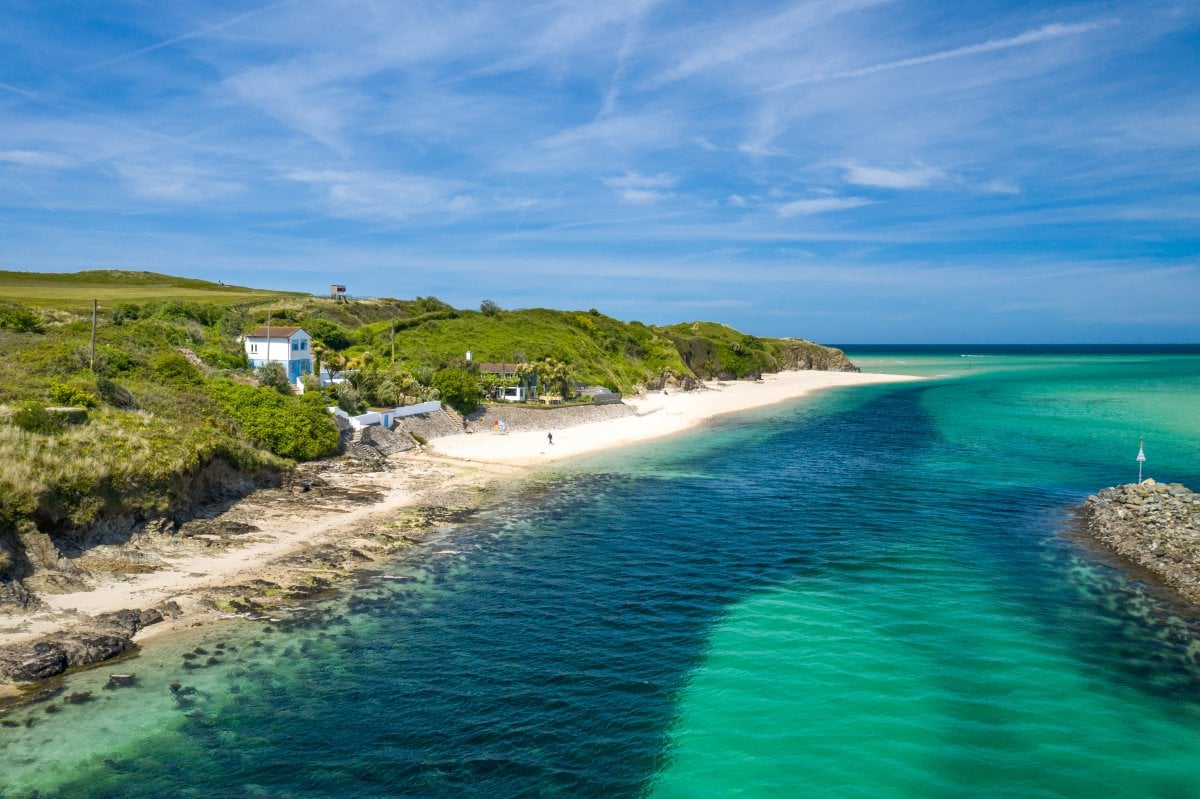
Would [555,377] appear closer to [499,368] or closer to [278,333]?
[499,368]

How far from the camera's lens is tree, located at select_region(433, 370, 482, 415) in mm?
61250

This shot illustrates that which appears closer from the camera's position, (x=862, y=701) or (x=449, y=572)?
(x=862, y=701)

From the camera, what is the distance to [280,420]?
42.9m

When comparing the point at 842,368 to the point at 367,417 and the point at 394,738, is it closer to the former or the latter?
the point at 367,417

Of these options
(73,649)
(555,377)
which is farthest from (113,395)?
(555,377)

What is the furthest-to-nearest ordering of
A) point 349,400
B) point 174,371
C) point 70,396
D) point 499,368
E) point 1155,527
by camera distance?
point 499,368
point 349,400
point 174,371
point 70,396
point 1155,527

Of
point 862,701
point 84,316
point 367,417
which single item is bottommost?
point 862,701

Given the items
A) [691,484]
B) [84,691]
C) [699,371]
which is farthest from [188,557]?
[699,371]

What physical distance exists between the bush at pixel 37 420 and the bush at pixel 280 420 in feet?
40.2

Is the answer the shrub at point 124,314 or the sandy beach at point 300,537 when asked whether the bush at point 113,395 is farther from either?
the shrub at point 124,314

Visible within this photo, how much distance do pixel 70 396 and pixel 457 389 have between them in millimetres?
31205

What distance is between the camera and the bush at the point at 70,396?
32.8 m

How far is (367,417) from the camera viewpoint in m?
50.6

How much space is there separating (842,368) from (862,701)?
175031mm
